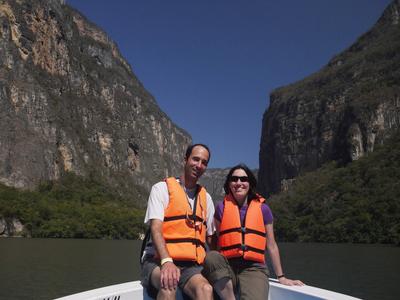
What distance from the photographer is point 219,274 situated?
4797mm

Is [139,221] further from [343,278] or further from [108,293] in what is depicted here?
[108,293]

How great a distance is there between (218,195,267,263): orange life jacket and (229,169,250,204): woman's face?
0.12m

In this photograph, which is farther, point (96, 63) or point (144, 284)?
point (96, 63)

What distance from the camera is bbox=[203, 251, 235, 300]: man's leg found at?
481 cm

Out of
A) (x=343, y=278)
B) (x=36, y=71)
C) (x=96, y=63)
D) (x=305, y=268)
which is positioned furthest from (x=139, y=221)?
(x=96, y=63)

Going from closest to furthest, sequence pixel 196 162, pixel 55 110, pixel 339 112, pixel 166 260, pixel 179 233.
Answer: pixel 166 260 → pixel 179 233 → pixel 196 162 → pixel 55 110 → pixel 339 112

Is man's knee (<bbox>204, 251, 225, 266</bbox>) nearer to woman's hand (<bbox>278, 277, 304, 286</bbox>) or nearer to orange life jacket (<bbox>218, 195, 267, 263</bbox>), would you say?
orange life jacket (<bbox>218, 195, 267, 263</bbox>)

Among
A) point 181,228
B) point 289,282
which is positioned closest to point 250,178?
point 181,228

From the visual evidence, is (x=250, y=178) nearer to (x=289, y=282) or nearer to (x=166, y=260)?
(x=289, y=282)

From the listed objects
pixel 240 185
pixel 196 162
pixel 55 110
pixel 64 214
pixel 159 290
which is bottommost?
pixel 159 290

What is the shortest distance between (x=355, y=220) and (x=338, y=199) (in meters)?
22.1

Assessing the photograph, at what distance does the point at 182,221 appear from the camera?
4.96 metres

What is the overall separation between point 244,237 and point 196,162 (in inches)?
41.5

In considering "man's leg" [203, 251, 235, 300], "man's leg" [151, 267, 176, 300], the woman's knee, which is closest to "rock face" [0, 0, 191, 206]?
"man's leg" [151, 267, 176, 300]
